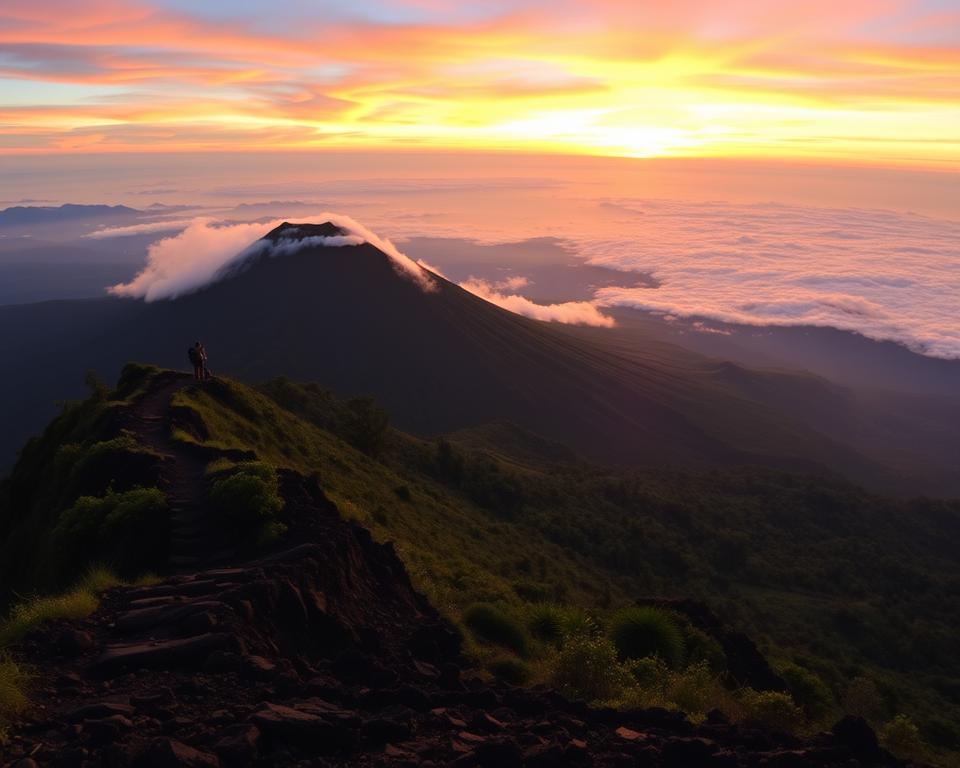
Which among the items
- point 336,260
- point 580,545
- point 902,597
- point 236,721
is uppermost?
point 336,260

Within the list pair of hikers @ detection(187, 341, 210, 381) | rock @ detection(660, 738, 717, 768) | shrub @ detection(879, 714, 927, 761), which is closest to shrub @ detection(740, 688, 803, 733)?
shrub @ detection(879, 714, 927, 761)

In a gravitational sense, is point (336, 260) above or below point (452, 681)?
above

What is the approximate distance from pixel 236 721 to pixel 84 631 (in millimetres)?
3366

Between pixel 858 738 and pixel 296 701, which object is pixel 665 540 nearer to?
pixel 858 738

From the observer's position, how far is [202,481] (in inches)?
671

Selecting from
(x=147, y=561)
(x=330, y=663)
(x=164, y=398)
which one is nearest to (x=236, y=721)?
(x=330, y=663)

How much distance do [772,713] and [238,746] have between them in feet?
26.0

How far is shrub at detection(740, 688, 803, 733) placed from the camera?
10805 mm

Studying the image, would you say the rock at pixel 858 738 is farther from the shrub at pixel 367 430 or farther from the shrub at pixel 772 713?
the shrub at pixel 367 430

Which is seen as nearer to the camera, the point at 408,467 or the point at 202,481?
the point at 202,481

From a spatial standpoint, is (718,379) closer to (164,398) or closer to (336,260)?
(336,260)

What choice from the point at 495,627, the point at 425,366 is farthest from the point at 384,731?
the point at 425,366

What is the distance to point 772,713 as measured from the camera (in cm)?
1108

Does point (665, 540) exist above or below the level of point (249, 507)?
below
